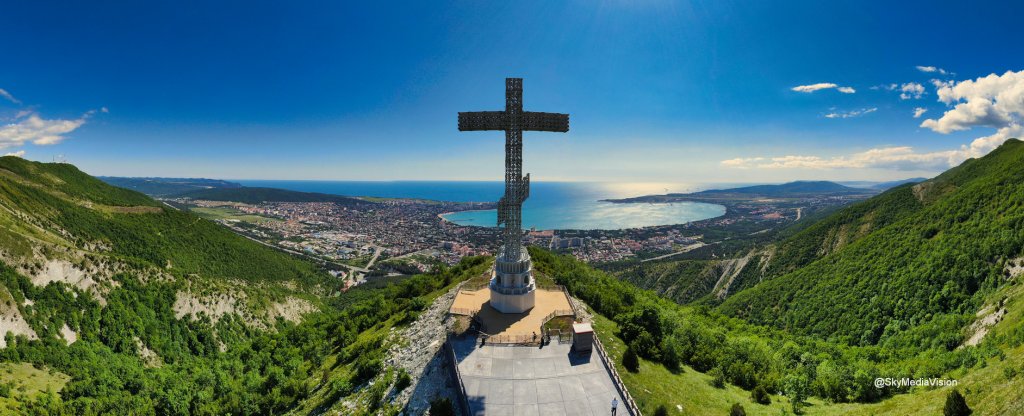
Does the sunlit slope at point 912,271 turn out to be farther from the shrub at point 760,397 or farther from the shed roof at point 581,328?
the shed roof at point 581,328

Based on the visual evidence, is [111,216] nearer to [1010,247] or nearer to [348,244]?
[348,244]

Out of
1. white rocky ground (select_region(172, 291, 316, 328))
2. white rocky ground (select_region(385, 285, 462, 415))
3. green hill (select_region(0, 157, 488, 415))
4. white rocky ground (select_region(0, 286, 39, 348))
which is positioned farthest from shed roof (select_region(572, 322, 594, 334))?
white rocky ground (select_region(172, 291, 316, 328))

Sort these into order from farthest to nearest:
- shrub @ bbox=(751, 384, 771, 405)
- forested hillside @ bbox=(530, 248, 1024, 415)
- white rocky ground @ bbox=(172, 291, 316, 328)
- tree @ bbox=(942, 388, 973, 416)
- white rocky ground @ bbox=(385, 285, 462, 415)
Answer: white rocky ground @ bbox=(172, 291, 316, 328), shrub @ bbox=(751, 384, 771, 405), white rocky ground @ bbox=(385, 285, 462, 415), forested hillside @ bbox=(530, 248, 1024, 415), tree @ bbox=(942, 388, 973, 416)

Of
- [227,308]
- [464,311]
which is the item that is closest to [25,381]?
[227,308]

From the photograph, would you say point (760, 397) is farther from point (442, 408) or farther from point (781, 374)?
point (442, 408)

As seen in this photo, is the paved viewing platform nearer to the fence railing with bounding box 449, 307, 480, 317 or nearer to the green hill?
the fence railing with bounding box 449, 307, 480, 317

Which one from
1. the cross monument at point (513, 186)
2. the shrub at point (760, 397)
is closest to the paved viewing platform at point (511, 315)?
the cross monument at point (513, 186)
